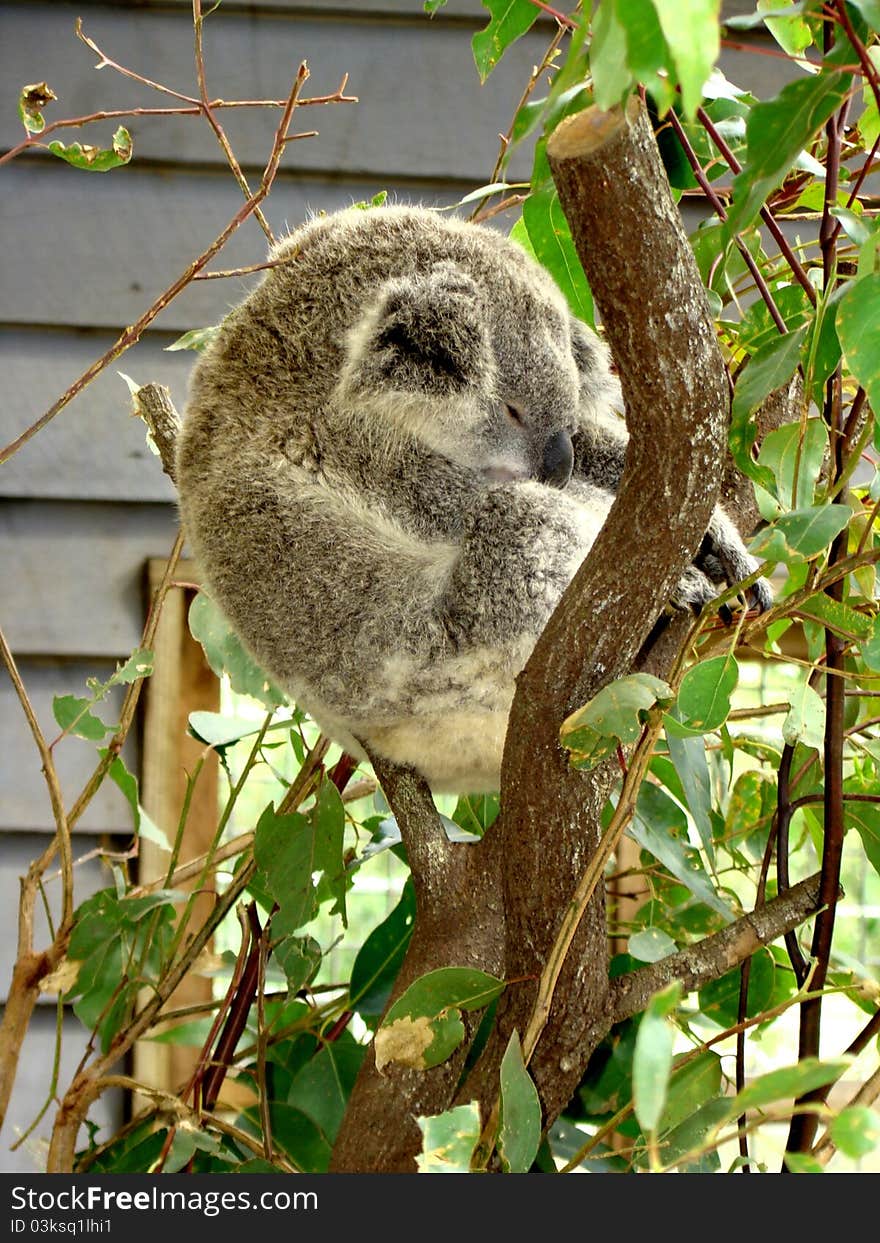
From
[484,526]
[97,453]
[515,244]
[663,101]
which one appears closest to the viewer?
[663,101]

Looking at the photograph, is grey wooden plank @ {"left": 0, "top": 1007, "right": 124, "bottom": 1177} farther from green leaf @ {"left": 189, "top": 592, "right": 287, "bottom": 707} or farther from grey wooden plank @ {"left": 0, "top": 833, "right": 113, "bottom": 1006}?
green leaf @ {"left": 189, "top": 592, "right": 287, "bottom": 707}

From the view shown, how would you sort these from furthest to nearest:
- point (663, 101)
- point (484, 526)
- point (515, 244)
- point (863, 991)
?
point (515, 244), point (484, 526), point (863, 991), point (663, 101)

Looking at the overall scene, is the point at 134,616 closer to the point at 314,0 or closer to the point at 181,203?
the point at 181,203

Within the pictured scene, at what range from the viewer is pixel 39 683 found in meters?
2.55

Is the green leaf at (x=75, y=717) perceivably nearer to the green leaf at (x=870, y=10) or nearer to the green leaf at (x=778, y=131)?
the green leaf at (x=778, y=131)

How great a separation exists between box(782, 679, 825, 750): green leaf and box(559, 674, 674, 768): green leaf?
196 millimetres

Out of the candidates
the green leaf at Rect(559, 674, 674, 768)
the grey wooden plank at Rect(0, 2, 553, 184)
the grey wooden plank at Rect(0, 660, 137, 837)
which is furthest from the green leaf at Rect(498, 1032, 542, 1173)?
the grey wooden plank at Rect(0, 2, 553, 184)

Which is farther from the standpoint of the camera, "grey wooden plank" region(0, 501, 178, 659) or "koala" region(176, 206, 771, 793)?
"grey wooden plank" region(0, 501, 178, 659)

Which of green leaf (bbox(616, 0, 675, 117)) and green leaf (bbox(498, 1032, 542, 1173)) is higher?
green leaf (bbox(616, 0, 675, 117))

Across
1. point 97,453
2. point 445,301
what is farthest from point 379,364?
point 97,453

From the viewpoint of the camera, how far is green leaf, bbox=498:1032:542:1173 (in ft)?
2.97

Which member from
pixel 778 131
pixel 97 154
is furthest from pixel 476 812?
pixel 778 131

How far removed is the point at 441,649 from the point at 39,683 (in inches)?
56.4

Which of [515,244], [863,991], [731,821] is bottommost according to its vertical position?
[863,991]
